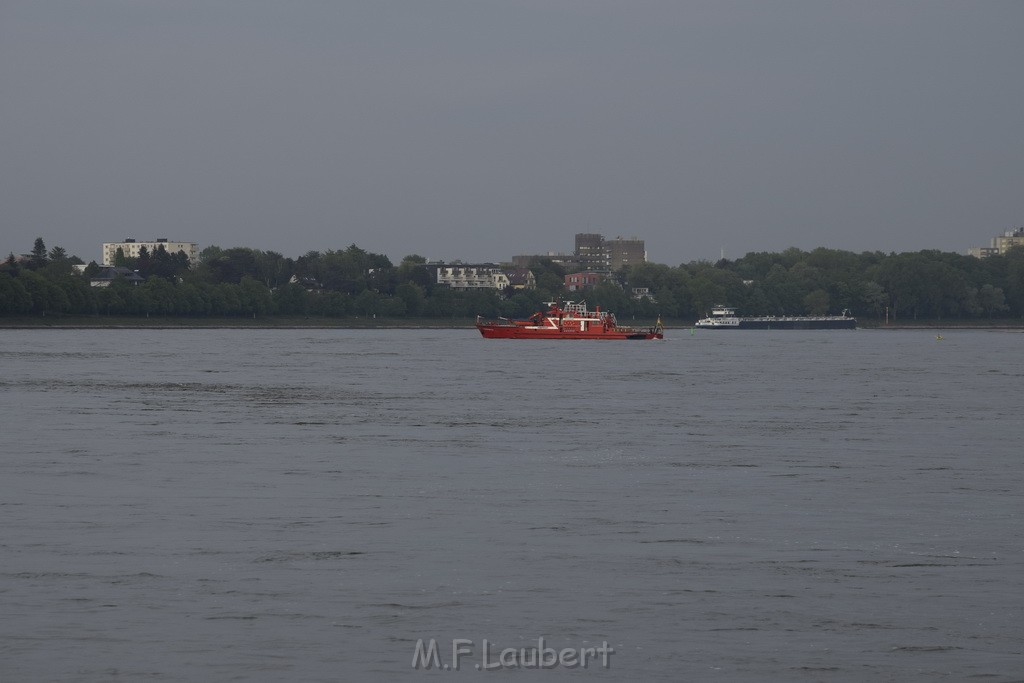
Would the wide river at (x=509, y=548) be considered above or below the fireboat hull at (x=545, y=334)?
above

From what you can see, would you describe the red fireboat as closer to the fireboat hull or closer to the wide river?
the fireboat hull

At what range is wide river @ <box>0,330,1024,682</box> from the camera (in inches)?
526

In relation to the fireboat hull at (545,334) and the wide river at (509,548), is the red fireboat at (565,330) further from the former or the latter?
the wide river at (509,548)

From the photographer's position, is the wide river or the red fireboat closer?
the wide river

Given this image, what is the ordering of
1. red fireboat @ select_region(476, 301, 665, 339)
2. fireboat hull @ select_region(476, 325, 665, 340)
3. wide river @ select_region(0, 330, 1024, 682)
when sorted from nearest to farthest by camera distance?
wide river @ select_region(0, 330, 1024, 682) < fireboat hull @ select_region(476, 325, 665, 340) < red fireboat @ select_region(476, 301, 665, 339)

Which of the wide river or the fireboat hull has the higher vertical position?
the wide river

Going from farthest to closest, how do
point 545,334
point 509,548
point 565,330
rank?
point 545,334
point 565,330
point 509,548

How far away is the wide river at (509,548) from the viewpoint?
13.4 meters

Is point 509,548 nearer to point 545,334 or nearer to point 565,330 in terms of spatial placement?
point 565,330

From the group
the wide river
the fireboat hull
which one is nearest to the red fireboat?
the fireboat hull

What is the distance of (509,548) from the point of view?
61.5ft

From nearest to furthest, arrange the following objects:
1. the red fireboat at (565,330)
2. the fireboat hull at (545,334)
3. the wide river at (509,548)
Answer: the wide river at (509,548) → the fireboat hull at (545,334) → the red fireboat at (565,330)

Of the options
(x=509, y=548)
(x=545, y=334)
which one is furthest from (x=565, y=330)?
(x=509, y=548)

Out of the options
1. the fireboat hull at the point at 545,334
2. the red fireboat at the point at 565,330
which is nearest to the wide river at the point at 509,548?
the fireboat hull at the point at 545,334
